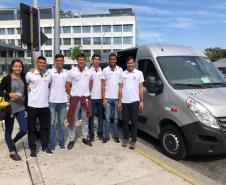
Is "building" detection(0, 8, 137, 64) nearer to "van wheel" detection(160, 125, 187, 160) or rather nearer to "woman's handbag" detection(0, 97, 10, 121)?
"van wheel" detection(160, 125, 187, 160)

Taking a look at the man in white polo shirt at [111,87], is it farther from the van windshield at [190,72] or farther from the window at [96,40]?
the window at [96,40]

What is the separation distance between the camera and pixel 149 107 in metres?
7.45

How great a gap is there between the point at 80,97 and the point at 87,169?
65.7 inches

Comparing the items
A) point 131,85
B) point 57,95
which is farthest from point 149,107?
point 57,95

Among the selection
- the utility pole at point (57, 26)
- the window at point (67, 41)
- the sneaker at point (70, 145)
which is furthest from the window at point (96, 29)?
the sneaker at point (70, 145)

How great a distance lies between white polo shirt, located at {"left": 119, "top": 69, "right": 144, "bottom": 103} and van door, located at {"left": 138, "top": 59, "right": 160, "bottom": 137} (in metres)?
0.39

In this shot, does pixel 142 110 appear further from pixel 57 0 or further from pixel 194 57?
pixel 57 0

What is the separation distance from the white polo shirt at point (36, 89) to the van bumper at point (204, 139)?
103 inches

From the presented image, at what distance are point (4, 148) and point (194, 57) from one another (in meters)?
4.47

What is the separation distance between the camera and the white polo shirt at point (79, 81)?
698cm

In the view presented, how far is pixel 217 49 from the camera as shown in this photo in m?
102

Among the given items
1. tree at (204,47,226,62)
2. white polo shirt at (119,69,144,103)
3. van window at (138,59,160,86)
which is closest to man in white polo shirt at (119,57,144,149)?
white polo shirt at (119,69,144,103)

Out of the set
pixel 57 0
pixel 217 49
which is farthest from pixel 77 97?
pixel 217 49

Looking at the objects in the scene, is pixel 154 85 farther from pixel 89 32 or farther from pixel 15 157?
pixel 89 32
